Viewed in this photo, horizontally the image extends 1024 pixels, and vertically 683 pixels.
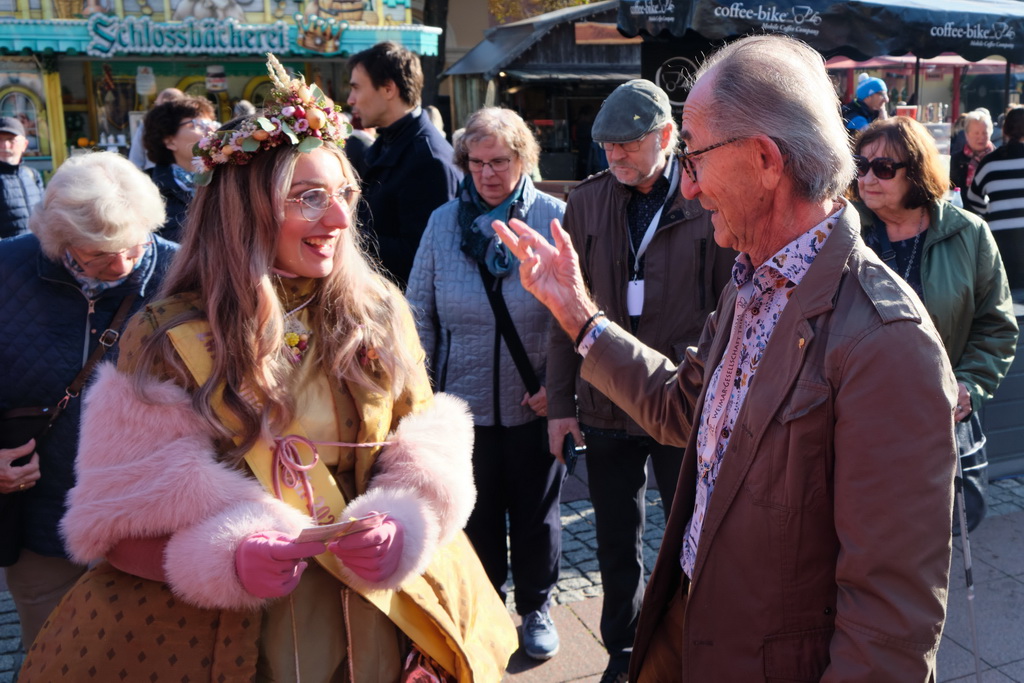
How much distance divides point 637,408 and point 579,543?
2.53m

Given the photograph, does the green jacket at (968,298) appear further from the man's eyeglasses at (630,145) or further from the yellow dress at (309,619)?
the yellow dress at (309,619)

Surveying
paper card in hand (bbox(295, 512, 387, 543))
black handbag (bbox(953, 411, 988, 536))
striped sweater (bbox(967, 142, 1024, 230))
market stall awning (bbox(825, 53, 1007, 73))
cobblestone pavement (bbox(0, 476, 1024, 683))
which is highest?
market stall awning (bbox(825, 53, 1007, 73))

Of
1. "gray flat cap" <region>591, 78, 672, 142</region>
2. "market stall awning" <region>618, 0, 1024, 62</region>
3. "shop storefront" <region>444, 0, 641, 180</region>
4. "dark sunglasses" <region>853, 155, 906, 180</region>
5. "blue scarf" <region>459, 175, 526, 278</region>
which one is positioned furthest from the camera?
"shop storefront" <region>444, 0, 641, 180</region>

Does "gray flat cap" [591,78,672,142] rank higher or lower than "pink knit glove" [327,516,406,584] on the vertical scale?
higher

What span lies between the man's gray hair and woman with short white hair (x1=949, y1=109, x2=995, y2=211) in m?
9.35

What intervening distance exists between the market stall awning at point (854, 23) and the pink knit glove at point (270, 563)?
20.8ft

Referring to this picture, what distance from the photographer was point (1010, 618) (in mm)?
3857

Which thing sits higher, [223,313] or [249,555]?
[223,313]

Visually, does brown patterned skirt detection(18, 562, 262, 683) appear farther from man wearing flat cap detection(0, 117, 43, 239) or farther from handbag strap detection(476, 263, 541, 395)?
man wearing flat cap detection(0, 117, 43, 239)

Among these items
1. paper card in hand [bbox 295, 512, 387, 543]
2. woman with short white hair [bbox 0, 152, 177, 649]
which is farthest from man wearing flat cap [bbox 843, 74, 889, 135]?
paper card in hand [bbox 295, 512, 387, 543]

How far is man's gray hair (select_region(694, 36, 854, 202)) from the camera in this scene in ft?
5.63

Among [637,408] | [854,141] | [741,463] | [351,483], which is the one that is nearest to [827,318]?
[741,463]

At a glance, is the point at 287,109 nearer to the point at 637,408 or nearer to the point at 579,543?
the point at 637,408

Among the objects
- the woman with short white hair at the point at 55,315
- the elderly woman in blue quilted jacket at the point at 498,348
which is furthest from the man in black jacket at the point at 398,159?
the woman with short white hair at the point at 55,315
